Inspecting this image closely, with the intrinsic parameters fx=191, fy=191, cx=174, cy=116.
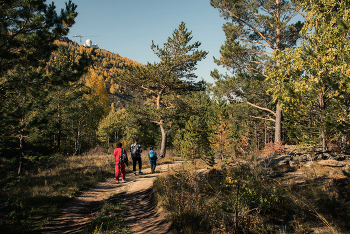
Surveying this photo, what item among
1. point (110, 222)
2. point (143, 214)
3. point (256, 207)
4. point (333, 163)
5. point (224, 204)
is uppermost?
point (333, 163)

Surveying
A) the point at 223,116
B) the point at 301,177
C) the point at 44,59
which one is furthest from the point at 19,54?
the point at 223,116

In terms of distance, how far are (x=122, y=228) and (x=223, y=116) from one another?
1888 centimetres

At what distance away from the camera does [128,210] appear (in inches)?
229

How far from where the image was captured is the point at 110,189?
805 cm

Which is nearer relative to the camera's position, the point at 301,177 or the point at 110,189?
the point at 301,177

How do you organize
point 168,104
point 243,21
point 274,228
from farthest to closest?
point 168,104
point 243,21
point 274,228

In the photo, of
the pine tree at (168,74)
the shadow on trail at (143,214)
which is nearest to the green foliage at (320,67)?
the shadow on trail at (143,214)

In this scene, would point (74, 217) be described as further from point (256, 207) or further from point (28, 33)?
point (28, 33)

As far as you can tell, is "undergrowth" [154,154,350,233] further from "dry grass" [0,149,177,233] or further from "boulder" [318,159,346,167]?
"dry grass" [0,149,177,233]

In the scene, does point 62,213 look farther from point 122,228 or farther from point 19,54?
point 19,54

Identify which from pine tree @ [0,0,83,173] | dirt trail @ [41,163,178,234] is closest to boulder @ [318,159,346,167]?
dirt trail @ [41,163,178,234]

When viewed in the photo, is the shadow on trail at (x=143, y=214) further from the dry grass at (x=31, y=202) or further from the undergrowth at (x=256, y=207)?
the dry grass at (x=31, y=202)

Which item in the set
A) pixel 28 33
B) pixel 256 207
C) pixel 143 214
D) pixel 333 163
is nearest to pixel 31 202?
pixel 143 214

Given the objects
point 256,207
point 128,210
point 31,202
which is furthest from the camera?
point 128,210
